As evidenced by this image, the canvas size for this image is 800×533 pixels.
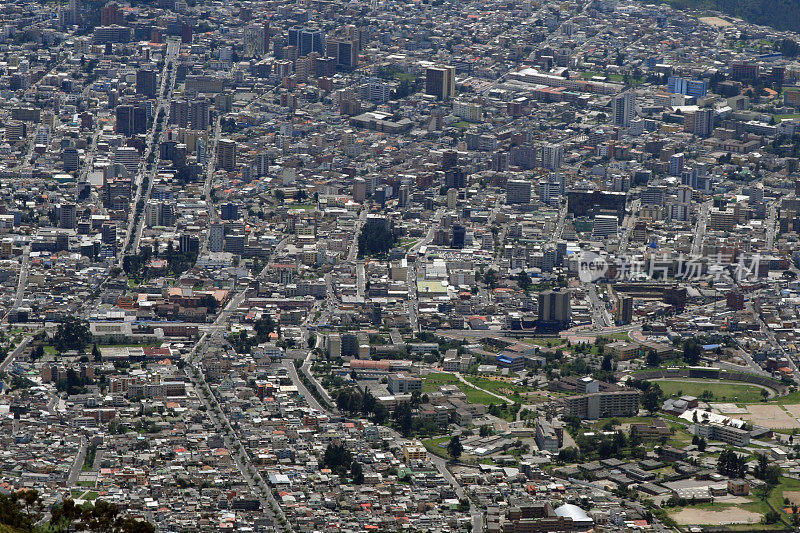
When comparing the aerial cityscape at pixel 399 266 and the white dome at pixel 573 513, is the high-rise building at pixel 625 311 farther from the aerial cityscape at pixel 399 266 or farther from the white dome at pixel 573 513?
the white dome at pixel 573 513

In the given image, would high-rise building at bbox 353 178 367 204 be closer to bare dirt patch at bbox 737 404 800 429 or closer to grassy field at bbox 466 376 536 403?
grassy field at bbox 466 376 536 403

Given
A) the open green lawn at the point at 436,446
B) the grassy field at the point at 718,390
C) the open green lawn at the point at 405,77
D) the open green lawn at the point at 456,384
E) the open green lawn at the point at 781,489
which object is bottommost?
the grassy field at the point at 718,390

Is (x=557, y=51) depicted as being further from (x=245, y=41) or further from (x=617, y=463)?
(x=617, y=463)

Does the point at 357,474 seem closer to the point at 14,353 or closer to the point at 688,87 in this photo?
the point at 14,353

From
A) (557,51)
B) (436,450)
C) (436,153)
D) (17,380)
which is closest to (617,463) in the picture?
(436,450)

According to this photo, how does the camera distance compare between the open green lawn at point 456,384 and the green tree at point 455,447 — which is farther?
the open green lawn at point 456,384

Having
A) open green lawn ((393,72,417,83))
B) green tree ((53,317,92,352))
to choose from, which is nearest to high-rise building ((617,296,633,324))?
green tree ((53,317,92,352))

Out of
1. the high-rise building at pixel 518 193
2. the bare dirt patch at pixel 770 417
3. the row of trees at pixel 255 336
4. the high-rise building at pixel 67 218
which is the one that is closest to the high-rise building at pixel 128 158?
the high-rise building at pixel 67 218
